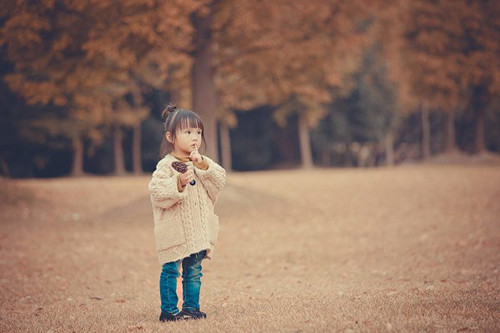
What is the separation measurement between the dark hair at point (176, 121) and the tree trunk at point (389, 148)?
38.5m

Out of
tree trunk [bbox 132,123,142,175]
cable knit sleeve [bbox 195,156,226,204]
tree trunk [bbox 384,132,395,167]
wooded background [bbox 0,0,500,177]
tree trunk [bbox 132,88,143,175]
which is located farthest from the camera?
tree trunk [bbox 384,132,395,167]

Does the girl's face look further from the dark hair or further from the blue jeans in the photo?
the blue jeans

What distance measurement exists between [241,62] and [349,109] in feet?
85.2

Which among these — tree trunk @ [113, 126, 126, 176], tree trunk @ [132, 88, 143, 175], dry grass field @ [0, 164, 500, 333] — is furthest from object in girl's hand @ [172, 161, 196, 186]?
tree trunk @ [132, 88, 143, 175]

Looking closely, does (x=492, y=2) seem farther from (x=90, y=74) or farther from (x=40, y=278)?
(x=40, y=278)

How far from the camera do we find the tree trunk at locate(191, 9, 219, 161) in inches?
592

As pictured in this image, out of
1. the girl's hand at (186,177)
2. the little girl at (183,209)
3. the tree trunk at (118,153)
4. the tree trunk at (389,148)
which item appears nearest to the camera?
the girl's hand at (186,177)

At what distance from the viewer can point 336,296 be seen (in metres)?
6.05

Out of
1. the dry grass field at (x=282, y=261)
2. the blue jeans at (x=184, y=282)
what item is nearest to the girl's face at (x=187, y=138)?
the blue jeans at (x=184, y=282)

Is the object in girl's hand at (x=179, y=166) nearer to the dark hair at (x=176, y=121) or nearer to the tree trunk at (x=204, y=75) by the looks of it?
the dark hair at (x=176, y=121)

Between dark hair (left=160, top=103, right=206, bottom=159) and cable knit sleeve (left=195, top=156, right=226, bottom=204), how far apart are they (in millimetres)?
294

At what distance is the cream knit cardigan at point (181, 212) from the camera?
4.76 meters

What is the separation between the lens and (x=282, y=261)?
380 inches

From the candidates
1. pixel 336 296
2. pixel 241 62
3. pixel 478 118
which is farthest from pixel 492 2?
pixel 336 296
